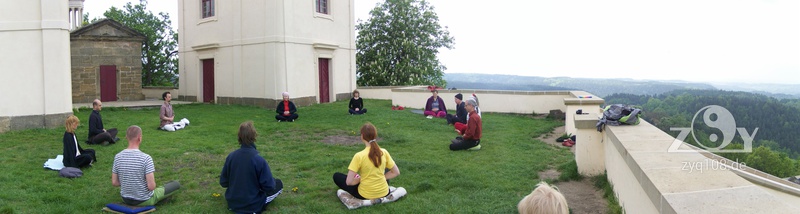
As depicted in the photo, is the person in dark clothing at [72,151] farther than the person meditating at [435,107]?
No

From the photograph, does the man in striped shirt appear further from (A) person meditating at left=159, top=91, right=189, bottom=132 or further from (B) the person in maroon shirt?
(A) person meditating at left=159, top=91, right=189, bottom=132

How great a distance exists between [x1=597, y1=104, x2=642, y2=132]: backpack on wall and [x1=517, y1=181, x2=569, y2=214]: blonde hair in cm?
494

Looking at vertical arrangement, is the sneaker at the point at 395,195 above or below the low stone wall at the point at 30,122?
below

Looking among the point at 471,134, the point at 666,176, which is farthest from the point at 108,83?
the point at 666,176

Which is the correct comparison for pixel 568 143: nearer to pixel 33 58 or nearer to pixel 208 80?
pixel 33 58

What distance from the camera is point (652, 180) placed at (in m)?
3.81

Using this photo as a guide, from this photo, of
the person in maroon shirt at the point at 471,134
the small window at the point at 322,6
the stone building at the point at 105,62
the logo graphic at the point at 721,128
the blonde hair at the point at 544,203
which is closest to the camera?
the blonde hair at the point at 544,203

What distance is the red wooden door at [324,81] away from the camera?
76.4 ft

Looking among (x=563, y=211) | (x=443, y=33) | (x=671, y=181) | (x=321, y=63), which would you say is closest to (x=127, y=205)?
(x=563, y=211)

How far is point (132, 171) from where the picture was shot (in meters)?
6.10

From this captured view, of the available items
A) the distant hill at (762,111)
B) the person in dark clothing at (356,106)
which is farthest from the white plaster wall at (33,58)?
the distant hill at (762,111)

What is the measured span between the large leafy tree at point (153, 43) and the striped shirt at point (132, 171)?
94.3 ft

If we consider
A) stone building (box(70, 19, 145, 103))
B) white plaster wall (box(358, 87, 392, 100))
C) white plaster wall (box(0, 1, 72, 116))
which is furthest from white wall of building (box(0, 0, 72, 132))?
white plaster wall (box(358, 87, 392, 100))

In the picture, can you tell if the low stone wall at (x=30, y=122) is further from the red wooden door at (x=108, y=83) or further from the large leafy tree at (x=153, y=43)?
the large leafy tree at (x=153, y=43)
